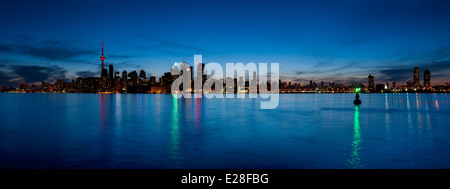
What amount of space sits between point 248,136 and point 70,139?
12867mm
